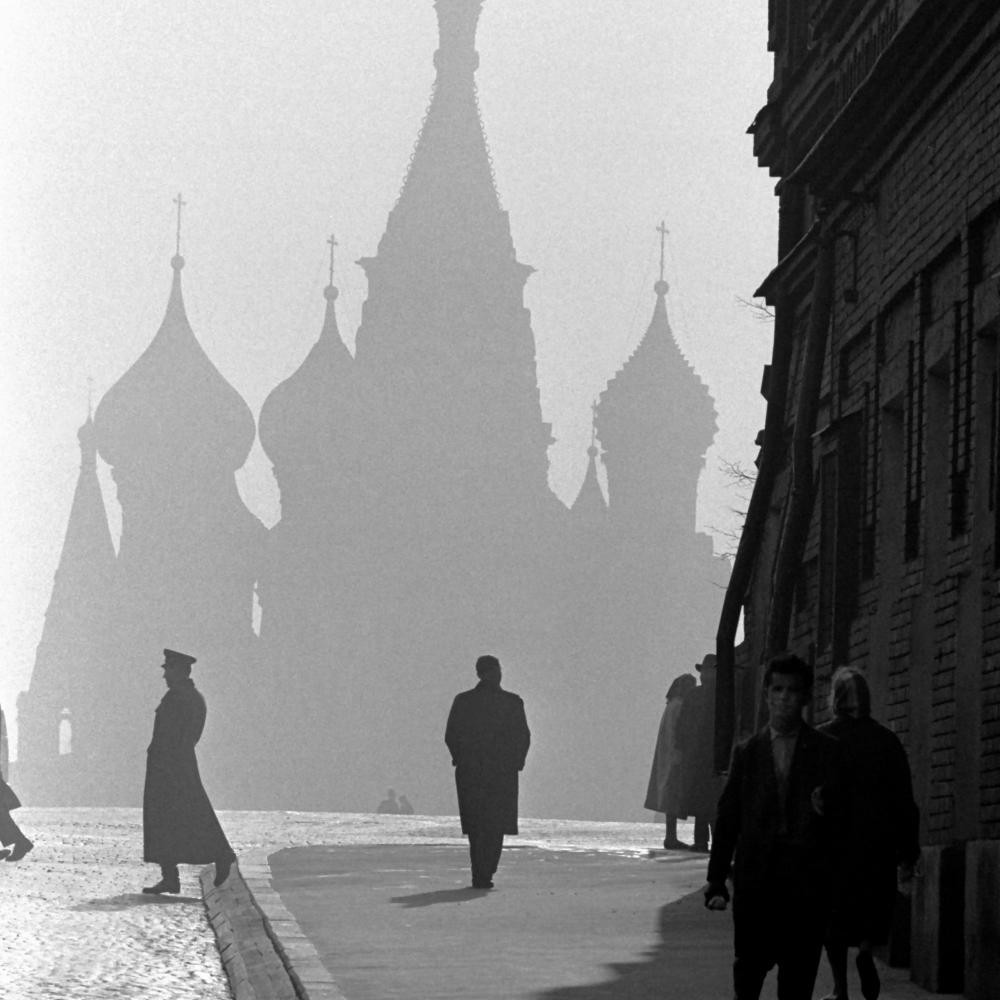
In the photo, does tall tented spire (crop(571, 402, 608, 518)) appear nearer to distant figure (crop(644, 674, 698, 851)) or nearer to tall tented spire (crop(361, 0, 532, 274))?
tall tented spire (crop(361, 0, 532, 274))

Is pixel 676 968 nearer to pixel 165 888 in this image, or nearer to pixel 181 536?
pixel 165 888

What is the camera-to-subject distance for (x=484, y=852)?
65.1 ft

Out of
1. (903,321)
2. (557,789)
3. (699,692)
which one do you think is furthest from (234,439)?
(903,321)

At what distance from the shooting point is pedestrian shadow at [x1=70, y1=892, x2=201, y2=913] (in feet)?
57.5

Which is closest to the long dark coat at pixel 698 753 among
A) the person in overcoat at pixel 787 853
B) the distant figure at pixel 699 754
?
the distant figure at pixel 699 754

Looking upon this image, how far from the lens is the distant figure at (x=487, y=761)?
19844mm

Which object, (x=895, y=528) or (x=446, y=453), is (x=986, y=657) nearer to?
(x=895, y=528)

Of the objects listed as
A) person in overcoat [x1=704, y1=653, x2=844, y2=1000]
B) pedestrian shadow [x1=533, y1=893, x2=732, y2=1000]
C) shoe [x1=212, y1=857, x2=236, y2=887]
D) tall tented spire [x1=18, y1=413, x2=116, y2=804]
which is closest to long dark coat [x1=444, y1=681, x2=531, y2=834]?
shoe [x1=212, y1=857, x2=236, y2=887]

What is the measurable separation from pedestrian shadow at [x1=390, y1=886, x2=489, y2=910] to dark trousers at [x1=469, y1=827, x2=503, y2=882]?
5.2 inches

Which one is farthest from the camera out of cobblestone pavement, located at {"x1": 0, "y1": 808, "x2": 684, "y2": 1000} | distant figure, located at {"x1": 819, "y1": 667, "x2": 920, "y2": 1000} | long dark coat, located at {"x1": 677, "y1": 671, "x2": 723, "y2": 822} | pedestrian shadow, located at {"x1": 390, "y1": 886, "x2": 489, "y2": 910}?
long dark coat, located at {"x1": 677, "y1": 671, "x2": 723, "y2": 822}

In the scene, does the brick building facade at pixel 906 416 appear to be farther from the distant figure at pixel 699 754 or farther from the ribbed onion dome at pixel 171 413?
the ribbed onion dome at pixel 171 413

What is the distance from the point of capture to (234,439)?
109 metres

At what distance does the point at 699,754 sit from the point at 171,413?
84.4m

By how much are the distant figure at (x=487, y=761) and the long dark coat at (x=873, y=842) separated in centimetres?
811
